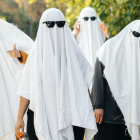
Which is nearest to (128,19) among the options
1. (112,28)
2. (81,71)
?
(112,28)

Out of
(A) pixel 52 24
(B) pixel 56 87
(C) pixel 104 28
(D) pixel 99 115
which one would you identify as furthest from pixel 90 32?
(B) pixel 56 87

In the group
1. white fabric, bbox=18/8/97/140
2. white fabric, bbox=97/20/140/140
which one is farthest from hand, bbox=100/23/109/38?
white fabric, bbox=18/8/97/140

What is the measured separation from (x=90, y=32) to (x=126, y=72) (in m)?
2.26

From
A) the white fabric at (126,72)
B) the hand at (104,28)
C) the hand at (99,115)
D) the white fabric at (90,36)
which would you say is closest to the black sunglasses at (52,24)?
the white fabric at (126,72)

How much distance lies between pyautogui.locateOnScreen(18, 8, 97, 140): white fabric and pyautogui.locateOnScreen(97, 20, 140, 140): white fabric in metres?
0.66

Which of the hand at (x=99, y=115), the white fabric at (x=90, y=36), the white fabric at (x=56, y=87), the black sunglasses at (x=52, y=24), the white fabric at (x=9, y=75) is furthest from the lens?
the white fabric at (x=90, y=36)

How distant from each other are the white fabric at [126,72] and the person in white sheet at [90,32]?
6.39 ft

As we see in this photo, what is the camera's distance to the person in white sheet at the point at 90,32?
5637 millimetres

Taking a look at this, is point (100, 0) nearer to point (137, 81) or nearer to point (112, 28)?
point (112, 28)

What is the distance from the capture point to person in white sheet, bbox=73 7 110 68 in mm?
5637

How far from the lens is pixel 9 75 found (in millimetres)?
3988

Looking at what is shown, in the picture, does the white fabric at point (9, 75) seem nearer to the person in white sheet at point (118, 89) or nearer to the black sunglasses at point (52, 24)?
the person in white sheet at point (118, 89)

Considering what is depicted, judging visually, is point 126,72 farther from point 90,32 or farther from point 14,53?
point 90,32

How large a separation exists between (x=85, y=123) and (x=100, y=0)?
16.6 feet
